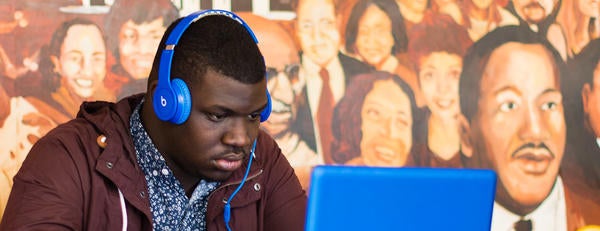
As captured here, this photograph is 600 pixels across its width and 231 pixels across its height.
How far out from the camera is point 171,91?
5.01 feet

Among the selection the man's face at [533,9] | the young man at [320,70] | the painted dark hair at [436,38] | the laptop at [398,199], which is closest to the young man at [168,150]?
the laptop at [398,199]

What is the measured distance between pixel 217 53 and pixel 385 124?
1.21 m

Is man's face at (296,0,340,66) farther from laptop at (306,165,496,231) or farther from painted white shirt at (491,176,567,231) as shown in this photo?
laptop at (306,165,496,231)

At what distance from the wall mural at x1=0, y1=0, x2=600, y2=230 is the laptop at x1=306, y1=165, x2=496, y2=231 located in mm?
1512

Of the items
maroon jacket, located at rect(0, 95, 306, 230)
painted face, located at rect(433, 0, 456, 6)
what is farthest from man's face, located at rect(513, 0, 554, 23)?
maroon jacket, located at rect(0, 95, 306, 230)

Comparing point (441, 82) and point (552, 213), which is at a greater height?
point (441, 82)

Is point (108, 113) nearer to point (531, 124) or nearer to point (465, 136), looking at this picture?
point (465, 136)

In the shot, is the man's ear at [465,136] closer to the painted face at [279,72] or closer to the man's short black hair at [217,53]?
the painted face at [279,72]

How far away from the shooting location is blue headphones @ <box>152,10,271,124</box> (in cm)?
153

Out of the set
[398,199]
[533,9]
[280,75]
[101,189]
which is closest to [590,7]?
[533,9]

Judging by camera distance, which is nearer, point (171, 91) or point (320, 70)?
point (171, 91)

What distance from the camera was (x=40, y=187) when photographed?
4.92ft

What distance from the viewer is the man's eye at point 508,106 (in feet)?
8.94

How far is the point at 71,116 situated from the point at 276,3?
0.67 meters
